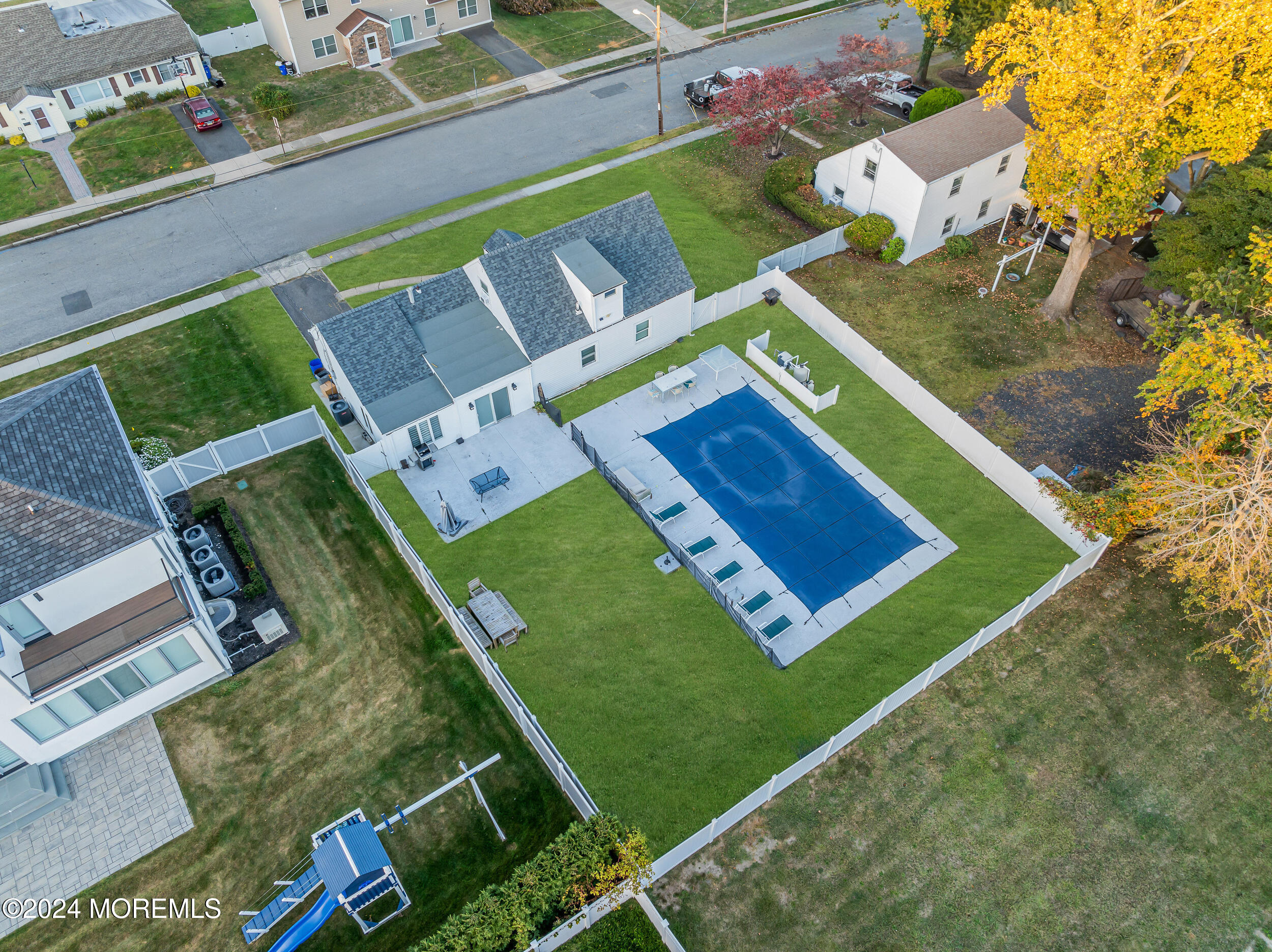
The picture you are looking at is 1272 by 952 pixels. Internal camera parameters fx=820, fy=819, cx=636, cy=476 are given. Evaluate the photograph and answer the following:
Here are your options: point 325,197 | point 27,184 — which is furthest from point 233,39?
point 325,197

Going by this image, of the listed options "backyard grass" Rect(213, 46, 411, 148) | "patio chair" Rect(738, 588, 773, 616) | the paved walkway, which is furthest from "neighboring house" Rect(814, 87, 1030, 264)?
the paved walkway

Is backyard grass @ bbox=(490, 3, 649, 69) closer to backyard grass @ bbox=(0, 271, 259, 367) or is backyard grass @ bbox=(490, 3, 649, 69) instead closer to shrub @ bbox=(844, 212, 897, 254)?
shrub @ bbox=(844, 212, 897, 254)

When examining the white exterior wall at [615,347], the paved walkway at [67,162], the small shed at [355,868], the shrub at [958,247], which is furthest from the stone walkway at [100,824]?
the shrub at [958,247]

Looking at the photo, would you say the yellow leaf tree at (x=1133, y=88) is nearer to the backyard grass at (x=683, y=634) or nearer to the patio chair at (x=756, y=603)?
the backyard grass at (x=683, y=634)

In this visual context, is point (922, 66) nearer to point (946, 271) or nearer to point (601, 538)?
point (946, 271)

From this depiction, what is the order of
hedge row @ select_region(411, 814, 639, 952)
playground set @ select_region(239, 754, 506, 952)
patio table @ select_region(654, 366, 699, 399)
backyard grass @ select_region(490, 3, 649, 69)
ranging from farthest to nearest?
backyard grass @ select_region(490, 3, 649, 69)
patio table @ select_region(654, 366, 699, 399)
playground set @ select_region(239, 754, 506, 952)
hedge row @ select_region(411, 814, 639, 952)

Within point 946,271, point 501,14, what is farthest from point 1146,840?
point 501,14
